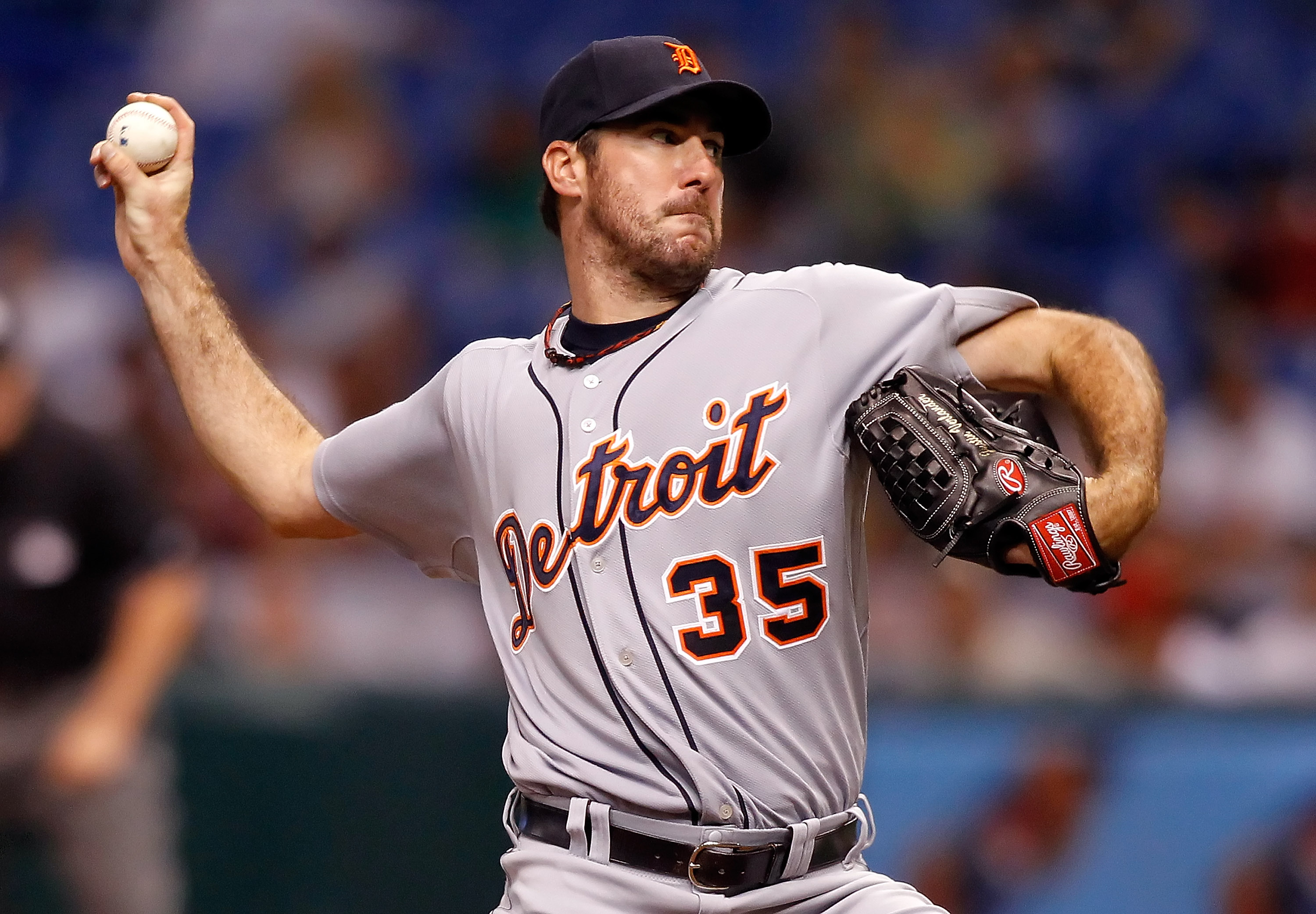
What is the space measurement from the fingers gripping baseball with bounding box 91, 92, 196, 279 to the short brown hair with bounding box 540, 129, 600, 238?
640 mm

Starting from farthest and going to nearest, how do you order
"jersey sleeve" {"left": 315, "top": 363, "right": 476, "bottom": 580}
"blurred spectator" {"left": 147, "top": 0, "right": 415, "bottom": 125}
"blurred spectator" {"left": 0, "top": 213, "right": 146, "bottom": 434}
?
"blurred spectator" {"left": 147, "top": 0, "right": 415, "bottom": 125} → "blurred spectator" {"left": 0, "top": 213, "right": 146, "bottom": 434} → "jersey sleeve" {"left": 315, "top": 363, "right": 476, "bottom": 580}

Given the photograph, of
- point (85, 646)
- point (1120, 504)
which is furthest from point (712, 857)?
point (85, 646)

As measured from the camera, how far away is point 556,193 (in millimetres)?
2744

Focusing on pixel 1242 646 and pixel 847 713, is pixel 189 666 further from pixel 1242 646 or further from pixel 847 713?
pixel 1242 646

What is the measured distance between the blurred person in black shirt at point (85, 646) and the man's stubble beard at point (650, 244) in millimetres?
2041

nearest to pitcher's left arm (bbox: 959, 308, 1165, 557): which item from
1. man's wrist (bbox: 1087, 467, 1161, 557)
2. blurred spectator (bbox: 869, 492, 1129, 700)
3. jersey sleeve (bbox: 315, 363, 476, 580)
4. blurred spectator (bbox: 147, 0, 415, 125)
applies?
man's wrist (bbox: 1087, 467, 1161, 557)

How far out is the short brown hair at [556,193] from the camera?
2609 millimetres

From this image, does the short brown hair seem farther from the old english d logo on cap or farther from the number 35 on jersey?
the number 35 on jersey

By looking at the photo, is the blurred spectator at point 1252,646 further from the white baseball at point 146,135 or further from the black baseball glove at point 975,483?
the white baseball at point 146,135

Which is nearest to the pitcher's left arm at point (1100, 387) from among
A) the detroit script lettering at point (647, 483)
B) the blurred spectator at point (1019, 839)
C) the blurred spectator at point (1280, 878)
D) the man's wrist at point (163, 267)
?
the detroit script lettering at point (647, 483)

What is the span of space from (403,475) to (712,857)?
871 mm

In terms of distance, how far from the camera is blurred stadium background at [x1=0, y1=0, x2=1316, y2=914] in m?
4.21

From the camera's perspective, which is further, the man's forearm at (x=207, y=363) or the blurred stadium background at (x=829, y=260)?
the blurred stadium background at (x=829, y=260)

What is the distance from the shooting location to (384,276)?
6910 millimetres
